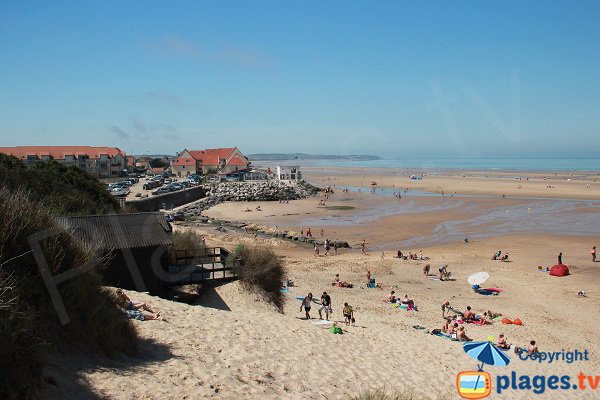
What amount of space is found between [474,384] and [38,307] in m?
8.74

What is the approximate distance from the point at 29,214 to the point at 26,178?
16763 millimetres

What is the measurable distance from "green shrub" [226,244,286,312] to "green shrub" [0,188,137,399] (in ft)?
21.8

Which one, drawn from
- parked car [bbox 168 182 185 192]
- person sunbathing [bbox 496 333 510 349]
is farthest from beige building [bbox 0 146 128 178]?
person sunbathing [bbox 496 333 510 349]

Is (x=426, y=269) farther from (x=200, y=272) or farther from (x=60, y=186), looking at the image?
(x=60, y=186)

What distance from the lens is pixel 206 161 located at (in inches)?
3632

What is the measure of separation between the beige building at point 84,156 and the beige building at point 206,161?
34.6ft

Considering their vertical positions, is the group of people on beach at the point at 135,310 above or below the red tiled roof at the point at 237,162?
below

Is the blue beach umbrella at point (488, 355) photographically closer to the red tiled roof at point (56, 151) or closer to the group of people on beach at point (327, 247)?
the group of people on beach at point (327, 247)

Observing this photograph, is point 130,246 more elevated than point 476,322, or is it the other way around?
point 130,246

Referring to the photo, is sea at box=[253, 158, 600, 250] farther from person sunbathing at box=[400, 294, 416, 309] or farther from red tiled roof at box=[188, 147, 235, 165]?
red tiled roof at box=[188, 147, 235, 165]

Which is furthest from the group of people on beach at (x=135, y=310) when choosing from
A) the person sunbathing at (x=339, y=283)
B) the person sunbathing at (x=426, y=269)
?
the person sunbathing at (x=426, y=269)

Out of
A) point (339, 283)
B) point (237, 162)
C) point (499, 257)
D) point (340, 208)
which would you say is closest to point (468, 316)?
point (339, 283)

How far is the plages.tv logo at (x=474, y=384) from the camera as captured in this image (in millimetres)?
9773

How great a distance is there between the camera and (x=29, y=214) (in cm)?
734
